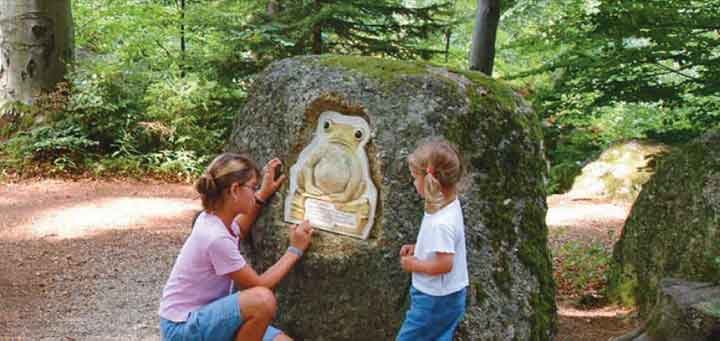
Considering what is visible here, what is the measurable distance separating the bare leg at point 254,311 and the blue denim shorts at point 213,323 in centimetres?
3

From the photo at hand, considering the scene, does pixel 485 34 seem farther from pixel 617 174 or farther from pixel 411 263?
pixel 411 263

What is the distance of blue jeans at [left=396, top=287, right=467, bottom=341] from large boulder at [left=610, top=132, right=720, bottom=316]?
226cm

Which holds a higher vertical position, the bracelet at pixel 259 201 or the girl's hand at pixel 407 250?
the bracelet at pixel 259 201

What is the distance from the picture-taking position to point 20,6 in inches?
417

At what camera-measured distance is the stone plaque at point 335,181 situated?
3.74m

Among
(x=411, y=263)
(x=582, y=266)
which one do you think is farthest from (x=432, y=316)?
(x=582, y=266)

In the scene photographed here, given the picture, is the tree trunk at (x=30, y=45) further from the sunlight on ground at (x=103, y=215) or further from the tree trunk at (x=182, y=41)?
the sunlight on ground at (x=103, y=215)

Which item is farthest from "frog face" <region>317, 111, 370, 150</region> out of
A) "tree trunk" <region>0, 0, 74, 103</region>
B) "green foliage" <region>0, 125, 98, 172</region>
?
"tree trunk" <region>0, 0, 74, 103</region>

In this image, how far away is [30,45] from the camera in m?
10.8

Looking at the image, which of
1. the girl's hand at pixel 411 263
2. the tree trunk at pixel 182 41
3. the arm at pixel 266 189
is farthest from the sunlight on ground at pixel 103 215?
the girl's hand at pixel 411 263

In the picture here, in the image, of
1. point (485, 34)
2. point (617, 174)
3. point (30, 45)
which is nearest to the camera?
point (485, 34)

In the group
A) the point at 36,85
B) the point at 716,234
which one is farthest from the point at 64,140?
the point at 716,234

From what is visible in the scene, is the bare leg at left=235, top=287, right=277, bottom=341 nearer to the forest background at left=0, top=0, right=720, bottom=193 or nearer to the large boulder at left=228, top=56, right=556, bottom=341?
the large boulder at left=228, top=56, right=556, bottom=341

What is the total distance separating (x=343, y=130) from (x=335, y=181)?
1.03 feet
